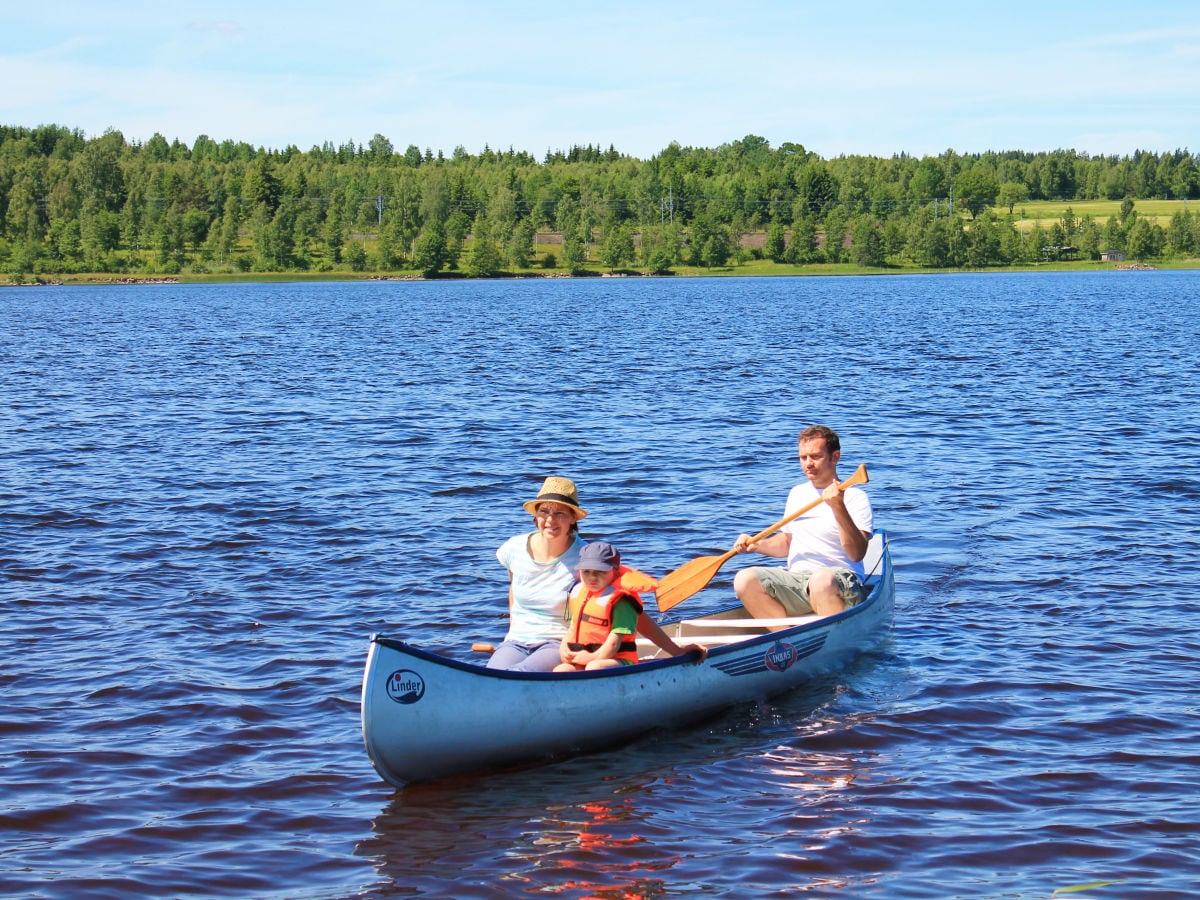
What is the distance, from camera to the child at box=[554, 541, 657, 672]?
856 centimetres

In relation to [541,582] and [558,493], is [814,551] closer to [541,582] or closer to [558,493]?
[541,582]

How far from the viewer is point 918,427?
26.3m

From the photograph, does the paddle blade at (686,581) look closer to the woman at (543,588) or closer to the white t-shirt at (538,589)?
the woman at (543,588)

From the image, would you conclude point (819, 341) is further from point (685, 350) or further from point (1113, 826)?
point (1113, 826)

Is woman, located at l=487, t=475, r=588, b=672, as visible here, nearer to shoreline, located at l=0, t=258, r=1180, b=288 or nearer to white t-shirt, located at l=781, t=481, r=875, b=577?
white t-shirt, located at l=781, t=481, r=875, b=577

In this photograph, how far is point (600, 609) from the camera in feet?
28.8

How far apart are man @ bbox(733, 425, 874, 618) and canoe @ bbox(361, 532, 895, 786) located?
0.50 m

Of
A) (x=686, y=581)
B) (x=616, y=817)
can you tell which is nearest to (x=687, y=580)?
(x=686, y=581)

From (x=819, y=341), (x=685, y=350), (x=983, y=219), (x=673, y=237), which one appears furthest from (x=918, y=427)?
(x=983, y=219)

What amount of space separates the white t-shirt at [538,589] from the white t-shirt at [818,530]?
8.83 feet

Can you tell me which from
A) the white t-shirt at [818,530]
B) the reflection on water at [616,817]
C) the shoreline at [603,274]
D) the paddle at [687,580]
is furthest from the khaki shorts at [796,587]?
the shoreline at [603,274]

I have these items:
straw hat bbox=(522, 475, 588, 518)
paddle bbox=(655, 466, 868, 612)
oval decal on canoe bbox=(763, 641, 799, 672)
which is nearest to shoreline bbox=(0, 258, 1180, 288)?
paddle bbox=(655, 466, 868, 612)

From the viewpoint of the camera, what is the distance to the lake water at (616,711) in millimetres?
7602

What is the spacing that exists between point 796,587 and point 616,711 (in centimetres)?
292
